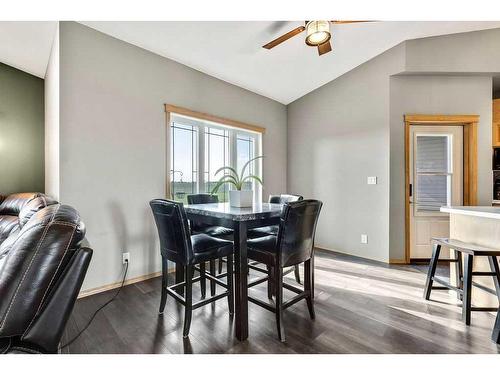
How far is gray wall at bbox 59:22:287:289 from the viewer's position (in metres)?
2.27

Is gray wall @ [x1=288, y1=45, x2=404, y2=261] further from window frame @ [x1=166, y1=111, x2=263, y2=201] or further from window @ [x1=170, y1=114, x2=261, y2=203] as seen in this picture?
window @ [x1=170, y1=114, x2=261, y2=203]

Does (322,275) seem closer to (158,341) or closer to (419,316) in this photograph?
(419,316)

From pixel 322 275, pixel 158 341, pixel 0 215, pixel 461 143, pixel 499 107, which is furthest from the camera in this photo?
pixel 499 107

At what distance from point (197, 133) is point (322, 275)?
239 centimetres

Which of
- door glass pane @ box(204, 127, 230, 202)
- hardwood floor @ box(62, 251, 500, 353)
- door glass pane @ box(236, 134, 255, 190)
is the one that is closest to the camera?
hardwood floor @ box(62, 251, 500, 353)

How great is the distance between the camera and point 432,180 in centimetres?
338

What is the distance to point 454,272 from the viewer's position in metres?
2.40

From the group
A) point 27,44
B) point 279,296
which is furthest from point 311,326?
point 27,44

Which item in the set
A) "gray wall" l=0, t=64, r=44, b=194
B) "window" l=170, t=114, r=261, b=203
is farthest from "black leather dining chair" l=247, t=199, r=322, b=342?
"gray wall" l=0, t=64, r=44, b=194

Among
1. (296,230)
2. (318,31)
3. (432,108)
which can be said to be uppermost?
(318,31)

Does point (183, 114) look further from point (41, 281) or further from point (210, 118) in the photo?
point (41, 281)

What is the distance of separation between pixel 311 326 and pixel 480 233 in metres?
1.62

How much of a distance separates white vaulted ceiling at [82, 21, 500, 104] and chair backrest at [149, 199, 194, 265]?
180 centimetres
